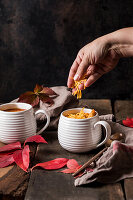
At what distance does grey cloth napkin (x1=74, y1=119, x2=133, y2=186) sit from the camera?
0.97m

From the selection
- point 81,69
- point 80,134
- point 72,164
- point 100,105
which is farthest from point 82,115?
point 100,105

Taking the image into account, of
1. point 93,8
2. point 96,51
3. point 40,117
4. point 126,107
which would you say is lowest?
point 126,107

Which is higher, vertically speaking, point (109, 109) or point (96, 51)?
point (96, 51)

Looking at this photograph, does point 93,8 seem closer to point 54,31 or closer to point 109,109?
point 54,31

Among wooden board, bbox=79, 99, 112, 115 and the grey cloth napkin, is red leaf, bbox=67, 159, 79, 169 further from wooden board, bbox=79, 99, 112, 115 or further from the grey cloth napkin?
wooden board, bbox=79, 99, 112, 115

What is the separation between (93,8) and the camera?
7.16 feet

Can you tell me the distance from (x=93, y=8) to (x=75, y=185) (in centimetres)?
160

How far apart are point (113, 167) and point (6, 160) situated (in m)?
0.43

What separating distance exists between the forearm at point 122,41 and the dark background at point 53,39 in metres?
0.69

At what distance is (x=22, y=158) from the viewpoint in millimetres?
1148

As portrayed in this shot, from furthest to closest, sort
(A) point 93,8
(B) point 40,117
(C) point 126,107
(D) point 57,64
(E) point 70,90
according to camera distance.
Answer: (D) point 57,64 < (A) point 93,8 < (C) point 126,107 < (E) point 70,90 < (B) point 40,117

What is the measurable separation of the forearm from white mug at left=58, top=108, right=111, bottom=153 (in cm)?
50

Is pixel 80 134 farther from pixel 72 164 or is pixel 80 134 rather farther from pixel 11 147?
pixel 11 147

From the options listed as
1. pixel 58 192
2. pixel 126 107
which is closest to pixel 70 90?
pixel 126 107
